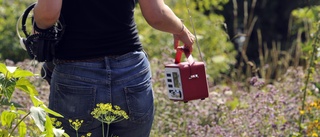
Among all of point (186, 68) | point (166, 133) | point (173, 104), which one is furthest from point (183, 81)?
point (173, 104)

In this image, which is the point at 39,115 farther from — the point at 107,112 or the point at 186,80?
the point at 186,80

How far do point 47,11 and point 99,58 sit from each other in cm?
34

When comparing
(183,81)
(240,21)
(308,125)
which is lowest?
(308,125)

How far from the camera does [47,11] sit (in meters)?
3.10

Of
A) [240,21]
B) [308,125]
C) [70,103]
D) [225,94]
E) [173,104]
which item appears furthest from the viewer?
[240,21]

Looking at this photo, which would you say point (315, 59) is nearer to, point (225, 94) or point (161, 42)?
point (225, 94)

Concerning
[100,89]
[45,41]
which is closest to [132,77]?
[100,89]

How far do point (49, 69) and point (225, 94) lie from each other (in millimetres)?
→ 2654

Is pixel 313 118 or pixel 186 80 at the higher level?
pixel 186 80

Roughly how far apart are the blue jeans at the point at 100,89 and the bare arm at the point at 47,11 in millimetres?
246

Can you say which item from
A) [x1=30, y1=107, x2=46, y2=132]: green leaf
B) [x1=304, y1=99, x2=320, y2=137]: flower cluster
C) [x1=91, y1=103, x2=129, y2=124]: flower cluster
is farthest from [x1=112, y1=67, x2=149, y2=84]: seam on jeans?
[x1=304, y1=99, x2=320, y2=137]: flower cluster

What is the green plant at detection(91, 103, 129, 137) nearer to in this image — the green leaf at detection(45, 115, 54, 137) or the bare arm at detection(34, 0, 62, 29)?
the green leaf at detection(45, 115, 54, 137)

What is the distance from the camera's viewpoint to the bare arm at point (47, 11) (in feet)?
10.1

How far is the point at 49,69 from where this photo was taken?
3.50m
